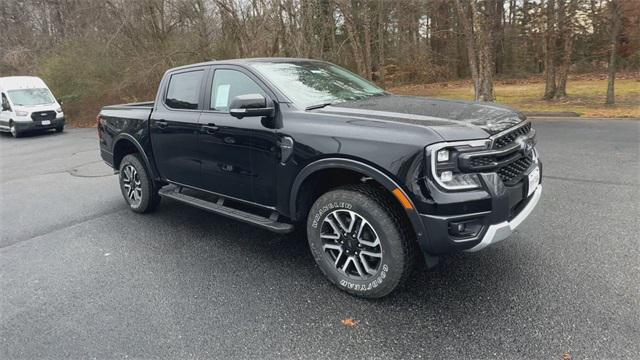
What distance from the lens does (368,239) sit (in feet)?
10.4

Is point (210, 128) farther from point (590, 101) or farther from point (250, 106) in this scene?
point (590, 101)

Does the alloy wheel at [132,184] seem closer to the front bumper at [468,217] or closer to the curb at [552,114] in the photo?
the front bumper at [468,217]

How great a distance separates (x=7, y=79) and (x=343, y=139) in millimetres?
19037

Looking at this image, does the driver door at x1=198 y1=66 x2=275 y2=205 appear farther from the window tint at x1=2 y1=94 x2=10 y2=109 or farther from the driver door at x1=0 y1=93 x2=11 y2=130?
the window tint at x1=2 y1=94 x2=10 y2=109

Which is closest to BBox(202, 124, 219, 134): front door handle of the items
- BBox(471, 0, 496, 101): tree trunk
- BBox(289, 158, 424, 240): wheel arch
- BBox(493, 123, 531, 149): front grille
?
BBox(289, 158, 424, 240): wheel arch

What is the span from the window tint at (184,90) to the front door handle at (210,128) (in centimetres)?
37

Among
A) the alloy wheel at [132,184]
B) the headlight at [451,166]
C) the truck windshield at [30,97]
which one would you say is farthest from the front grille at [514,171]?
the truck windshield at [30,97]

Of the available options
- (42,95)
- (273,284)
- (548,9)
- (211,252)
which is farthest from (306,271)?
(42,95)

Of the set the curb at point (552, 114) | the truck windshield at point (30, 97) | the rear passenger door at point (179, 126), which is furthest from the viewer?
the truck windshield at point (30, 97)

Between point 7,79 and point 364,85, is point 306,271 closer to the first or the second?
point 364,85

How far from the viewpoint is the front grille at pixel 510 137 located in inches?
113

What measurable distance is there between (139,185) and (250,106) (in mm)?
2669

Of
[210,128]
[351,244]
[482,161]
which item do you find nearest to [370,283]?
[351,244]

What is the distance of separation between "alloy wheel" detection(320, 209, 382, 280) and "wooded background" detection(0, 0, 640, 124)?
1189cm
